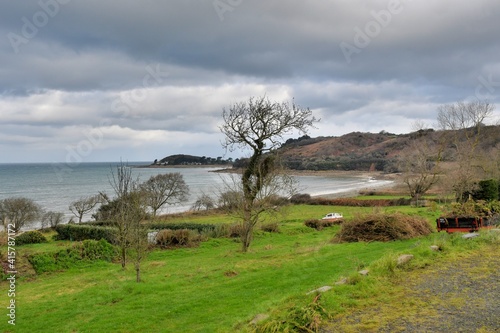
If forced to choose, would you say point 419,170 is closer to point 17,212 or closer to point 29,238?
point 29,238

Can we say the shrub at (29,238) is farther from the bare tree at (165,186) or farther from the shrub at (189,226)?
the bare tree at (165,186)

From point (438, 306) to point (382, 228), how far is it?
1223cm

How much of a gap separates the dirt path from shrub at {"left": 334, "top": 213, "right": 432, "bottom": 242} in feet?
28.8

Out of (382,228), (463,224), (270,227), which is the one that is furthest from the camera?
(270,227)

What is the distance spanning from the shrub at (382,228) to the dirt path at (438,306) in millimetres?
8763

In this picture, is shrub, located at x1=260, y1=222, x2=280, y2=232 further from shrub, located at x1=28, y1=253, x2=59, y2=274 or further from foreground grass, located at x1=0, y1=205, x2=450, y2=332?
shrub, located at x1=28, y1=253, x2=59, y2=274

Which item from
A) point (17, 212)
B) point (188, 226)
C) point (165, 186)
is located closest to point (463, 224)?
point (188, 226)

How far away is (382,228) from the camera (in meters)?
18.8

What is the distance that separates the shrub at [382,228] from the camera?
18125mm

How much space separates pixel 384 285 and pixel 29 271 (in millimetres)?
17913

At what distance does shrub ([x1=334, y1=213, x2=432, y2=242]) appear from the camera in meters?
18.1

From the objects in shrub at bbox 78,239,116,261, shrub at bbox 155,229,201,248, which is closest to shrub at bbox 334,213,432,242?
shrub at bbox 155,229,201,248

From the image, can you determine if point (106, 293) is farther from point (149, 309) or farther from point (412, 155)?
point (412, 155)

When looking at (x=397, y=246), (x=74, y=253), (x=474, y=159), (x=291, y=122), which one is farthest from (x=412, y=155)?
(x=74, y=253)
